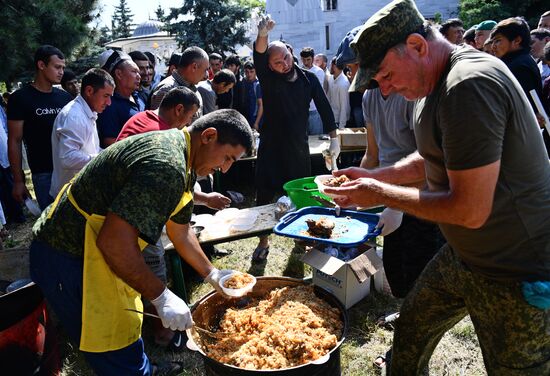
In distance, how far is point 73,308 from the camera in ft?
6.23

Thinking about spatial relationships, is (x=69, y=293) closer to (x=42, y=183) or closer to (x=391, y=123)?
(x=391, y=123)

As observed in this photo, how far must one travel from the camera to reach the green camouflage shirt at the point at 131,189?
1543 mm

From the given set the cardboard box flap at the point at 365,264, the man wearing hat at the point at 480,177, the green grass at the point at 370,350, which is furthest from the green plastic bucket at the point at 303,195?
the man wearing hat at the point at 480,177

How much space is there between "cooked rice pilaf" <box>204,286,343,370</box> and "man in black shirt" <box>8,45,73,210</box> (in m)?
2.96

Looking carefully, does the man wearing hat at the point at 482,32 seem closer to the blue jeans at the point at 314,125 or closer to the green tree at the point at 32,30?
the blue jeans at the point at 314,125

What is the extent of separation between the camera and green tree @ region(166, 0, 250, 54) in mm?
21281

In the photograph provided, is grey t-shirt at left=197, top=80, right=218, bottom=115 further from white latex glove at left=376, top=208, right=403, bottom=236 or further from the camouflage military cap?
the camouflage military cap

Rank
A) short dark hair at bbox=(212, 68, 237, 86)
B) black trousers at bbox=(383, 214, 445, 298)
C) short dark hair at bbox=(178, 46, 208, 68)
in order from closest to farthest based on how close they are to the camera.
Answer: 1. black trousers at bbox=(383, 214, 445, 298)
2. short dark hair at bbox=(178, 46, 208, 68)
3. short dark hair at bbox=(212, 68, 237, 86)

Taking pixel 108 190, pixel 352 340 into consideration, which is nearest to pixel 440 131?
pixel 108 190

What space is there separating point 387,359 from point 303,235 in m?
1.07

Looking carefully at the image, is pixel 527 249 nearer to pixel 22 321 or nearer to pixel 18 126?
pixel 22 321

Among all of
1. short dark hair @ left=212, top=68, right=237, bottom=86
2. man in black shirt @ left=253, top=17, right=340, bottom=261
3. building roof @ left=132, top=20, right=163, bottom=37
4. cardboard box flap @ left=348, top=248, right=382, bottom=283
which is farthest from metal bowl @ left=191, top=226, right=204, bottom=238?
building roof @ left=132, top=20, right=163, bottom=37

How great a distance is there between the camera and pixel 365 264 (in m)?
3.42

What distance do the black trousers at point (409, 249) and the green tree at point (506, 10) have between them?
64.5 feet
